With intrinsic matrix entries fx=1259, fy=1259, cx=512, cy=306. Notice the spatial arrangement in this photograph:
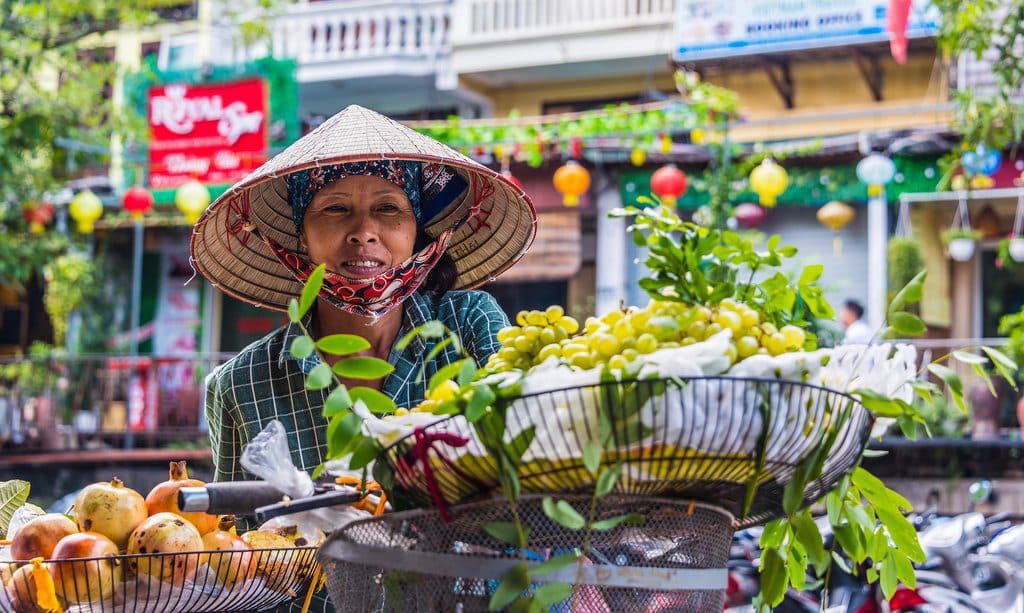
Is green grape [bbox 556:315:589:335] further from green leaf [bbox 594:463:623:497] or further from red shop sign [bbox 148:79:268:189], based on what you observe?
red shop sign [bbox 148:79:268:189]

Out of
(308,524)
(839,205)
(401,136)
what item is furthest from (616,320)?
(839,205)

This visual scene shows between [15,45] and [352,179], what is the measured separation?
9.20m

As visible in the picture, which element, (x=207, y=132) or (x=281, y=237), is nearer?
(x=281, y=237)

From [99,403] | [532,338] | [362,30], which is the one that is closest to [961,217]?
[362,30]

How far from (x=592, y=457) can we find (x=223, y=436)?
1.43m

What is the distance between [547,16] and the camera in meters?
16.4

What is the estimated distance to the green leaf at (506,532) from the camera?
140 centimetres

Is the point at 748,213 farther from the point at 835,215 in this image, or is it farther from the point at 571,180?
the point at 571,180

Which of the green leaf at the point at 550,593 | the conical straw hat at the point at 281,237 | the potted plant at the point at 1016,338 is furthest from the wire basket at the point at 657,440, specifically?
the potted plant at the point at 1016,338

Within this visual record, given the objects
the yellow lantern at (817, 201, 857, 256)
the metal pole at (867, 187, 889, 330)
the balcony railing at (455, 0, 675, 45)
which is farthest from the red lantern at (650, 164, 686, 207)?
the balcony railing at (455, 0, 675, 45)

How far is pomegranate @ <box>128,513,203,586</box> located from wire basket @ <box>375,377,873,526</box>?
42 cm

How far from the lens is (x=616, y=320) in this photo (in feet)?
4.97

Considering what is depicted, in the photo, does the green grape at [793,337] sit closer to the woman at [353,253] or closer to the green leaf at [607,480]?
the green leaf at [607,480]

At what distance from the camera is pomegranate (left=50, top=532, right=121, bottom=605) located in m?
1.73
